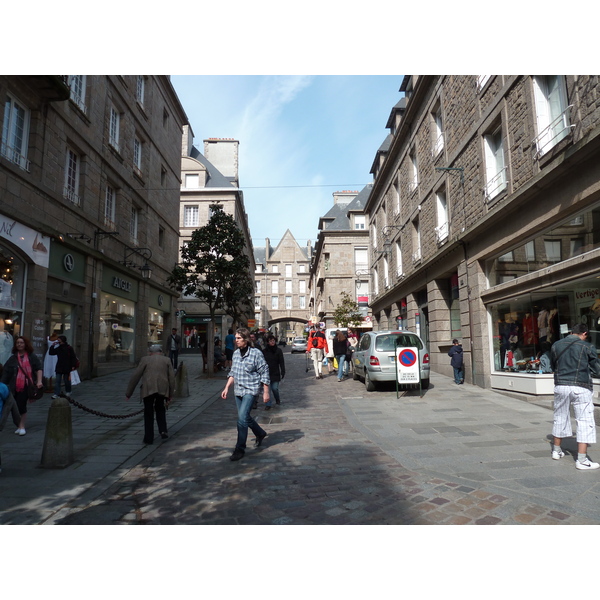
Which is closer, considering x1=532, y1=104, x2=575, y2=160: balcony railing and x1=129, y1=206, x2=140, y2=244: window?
x1=532, y1=104, x2=575, y2=160: balcony railing

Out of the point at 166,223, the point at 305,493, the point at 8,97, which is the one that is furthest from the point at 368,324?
the point at 305,493

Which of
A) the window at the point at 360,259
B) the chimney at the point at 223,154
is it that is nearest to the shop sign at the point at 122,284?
the window at the point at 360,259

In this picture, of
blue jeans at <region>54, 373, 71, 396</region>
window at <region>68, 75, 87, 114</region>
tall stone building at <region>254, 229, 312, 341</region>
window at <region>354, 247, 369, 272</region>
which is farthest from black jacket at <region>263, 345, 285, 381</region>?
tall stone building at <region>254, 229, 312, 341</region>

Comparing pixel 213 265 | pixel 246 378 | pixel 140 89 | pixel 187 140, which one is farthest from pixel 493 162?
pixel 187 140

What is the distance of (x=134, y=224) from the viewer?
1939 cm

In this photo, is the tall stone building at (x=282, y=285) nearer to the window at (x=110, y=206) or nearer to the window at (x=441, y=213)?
the window at (x=110, y=206)

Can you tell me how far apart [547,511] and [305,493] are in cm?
214

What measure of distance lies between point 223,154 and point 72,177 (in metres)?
34.7

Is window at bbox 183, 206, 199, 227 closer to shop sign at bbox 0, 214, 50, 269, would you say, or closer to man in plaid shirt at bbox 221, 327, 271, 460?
shop sign at bbox 0, 214, 50, 269

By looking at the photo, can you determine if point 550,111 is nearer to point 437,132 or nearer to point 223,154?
point 437,132

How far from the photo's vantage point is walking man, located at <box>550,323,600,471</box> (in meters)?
4.96

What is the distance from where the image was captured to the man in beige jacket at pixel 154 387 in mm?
6440

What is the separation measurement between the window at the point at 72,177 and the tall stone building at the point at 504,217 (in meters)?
11.9

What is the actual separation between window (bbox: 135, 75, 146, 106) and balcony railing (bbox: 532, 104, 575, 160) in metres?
16.9
